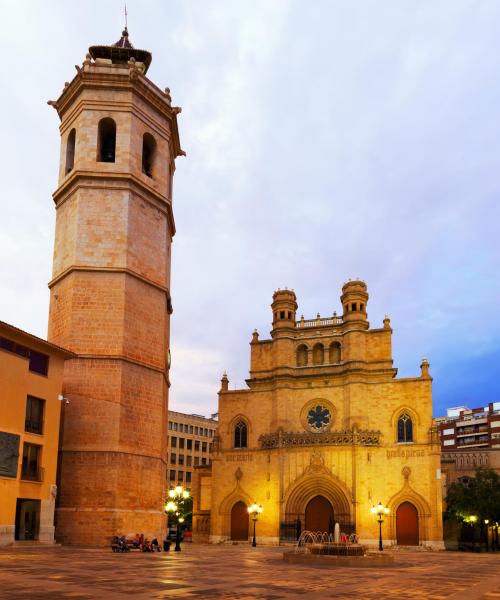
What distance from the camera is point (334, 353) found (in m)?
51.3

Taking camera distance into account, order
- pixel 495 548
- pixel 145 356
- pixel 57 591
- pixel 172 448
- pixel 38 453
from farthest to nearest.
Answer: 1. pixel 172 448
2. pixel 495 548
3. pixel 145 356
4. pixel 38 453
5. pixel 57 591

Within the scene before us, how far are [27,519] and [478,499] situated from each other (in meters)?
29.8

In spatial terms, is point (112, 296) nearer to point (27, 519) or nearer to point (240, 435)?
point (27, 519)

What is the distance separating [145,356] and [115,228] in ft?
19.6

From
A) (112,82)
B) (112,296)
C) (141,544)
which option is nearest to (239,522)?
(141,544)

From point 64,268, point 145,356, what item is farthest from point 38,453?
point 64,268

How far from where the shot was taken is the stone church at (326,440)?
45.4 m

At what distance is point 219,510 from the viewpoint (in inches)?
1951

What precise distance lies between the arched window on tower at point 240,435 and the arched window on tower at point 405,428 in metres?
11.6

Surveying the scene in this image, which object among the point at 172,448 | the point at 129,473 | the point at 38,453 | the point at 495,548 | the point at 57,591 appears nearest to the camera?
the point at 57,591

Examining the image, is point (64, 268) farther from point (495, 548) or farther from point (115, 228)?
point (495, 548)

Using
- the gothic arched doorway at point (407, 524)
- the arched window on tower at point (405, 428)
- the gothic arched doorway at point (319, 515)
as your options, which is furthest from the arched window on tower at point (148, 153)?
the gothic arched doorway at point (407, 524)

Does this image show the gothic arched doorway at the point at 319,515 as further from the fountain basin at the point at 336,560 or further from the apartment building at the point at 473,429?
the apartment building at the point at 473,429

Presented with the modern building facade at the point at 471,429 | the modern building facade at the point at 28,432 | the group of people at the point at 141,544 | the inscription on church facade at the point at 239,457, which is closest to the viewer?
the modern building facade at the point at 28,432
